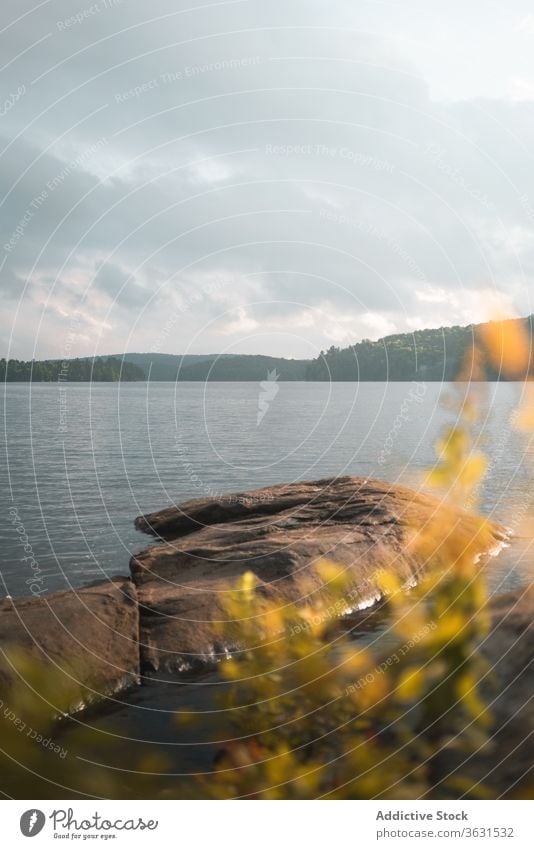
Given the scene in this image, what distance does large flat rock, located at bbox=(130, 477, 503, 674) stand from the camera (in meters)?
10.5

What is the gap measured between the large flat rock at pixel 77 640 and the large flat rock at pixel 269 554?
422mm

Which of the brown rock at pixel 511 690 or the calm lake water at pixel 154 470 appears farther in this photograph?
the calm lake water at pixel 154 470

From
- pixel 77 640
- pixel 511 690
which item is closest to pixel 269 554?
pixel 77 640

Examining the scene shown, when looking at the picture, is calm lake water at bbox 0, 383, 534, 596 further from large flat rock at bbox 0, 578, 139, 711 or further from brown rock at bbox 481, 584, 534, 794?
large flat rock at bbox 0, 578, 139, 711

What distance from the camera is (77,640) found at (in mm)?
9383

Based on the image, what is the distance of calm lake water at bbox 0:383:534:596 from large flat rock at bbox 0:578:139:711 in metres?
5.13

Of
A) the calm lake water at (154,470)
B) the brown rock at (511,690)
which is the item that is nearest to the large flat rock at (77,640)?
the calm lake water at (154,470)

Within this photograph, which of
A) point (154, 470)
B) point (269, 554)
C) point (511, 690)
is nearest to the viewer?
point (511, 690)

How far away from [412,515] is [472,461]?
1390cm

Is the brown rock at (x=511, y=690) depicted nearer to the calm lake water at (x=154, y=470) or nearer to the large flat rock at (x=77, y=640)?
the calm lake water at (x=154, y=470)

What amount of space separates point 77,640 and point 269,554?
4346 mm

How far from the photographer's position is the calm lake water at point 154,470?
17844 millimetres

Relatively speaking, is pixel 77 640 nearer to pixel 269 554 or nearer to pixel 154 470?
pixel 269 554

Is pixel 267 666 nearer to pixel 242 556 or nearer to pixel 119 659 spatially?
pixel 119 659
